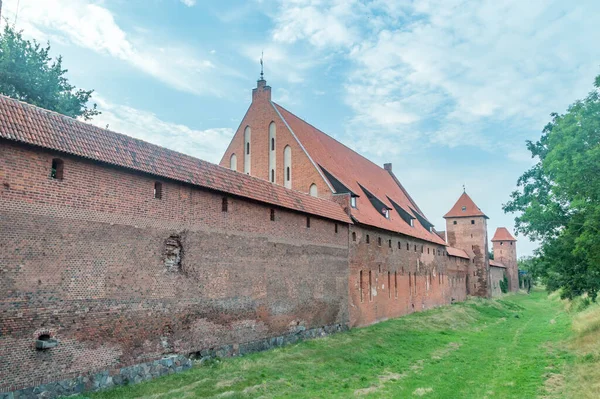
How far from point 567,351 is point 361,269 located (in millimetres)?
8293

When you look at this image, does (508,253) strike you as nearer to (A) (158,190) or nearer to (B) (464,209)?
(B) (464,209)

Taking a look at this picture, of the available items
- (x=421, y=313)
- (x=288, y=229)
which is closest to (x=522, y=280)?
(x=421, y=313)

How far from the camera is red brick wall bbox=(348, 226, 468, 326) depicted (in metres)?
20.7

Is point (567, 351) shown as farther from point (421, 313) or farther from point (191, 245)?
point (191, 245)

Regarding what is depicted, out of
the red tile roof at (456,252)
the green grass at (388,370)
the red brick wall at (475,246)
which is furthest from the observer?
the red brick wall at (475,246)

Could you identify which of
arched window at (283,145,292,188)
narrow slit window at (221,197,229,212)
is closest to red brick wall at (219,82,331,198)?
arched window at (283,145,292,188)

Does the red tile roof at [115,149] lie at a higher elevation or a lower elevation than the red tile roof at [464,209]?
lower

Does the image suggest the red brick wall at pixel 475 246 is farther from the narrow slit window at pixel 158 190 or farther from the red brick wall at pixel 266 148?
the narrow slit window at pixel 158 190

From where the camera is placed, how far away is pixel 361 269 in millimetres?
21078

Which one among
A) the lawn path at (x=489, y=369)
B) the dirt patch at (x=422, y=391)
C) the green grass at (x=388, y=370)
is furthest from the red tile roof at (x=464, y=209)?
the dirt patch at (x=422, y=391)

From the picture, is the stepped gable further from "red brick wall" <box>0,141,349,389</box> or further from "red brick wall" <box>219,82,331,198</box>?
"red brick wall" <box>0,141,349,389</box>

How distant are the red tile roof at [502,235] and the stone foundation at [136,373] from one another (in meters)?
58.2

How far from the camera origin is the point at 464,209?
4538cm

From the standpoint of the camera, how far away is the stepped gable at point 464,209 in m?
44.7
